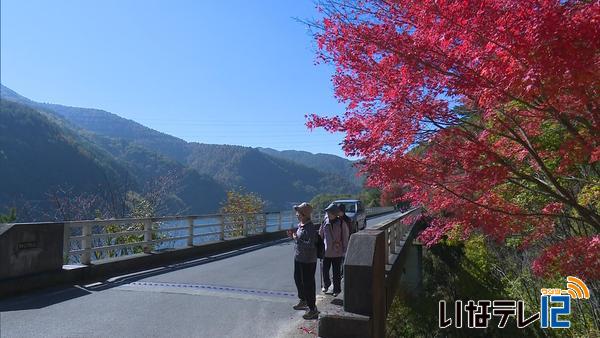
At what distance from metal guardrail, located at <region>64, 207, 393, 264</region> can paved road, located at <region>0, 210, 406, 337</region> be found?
1.06 metres

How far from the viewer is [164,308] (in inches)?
274

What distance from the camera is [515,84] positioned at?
3752 millimetres

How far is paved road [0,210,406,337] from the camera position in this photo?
5879 millimetres

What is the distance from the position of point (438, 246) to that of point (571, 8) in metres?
18.9

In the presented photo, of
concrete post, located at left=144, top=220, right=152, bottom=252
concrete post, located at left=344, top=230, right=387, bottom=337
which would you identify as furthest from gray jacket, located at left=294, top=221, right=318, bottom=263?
concrete post, located at left=144, top=220, right=152, bottom=252

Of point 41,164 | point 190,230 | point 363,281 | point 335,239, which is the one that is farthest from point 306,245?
point 41,164

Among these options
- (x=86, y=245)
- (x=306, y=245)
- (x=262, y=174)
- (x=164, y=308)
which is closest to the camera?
(x=306, y=245)

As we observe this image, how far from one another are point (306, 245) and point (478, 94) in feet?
9.88

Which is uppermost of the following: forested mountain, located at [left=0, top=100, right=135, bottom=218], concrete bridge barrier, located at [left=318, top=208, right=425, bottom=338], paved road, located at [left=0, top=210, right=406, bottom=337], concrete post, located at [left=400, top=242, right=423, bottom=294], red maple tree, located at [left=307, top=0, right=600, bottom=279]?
forested mountain, located at [left=0, top=100, right=135, bottom=218]

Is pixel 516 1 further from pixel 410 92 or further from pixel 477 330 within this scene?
pixel 477 330

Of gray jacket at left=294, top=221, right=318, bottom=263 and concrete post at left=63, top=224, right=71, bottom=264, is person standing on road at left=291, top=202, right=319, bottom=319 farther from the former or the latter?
concrete post at left=63, top=224, right=71, bottom=264

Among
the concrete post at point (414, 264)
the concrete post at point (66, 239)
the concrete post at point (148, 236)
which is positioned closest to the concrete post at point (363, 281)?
the concrete post at point (66, 239)

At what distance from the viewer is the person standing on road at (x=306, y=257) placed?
6211 millimetres

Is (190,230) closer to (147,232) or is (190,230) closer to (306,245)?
(147,232)
